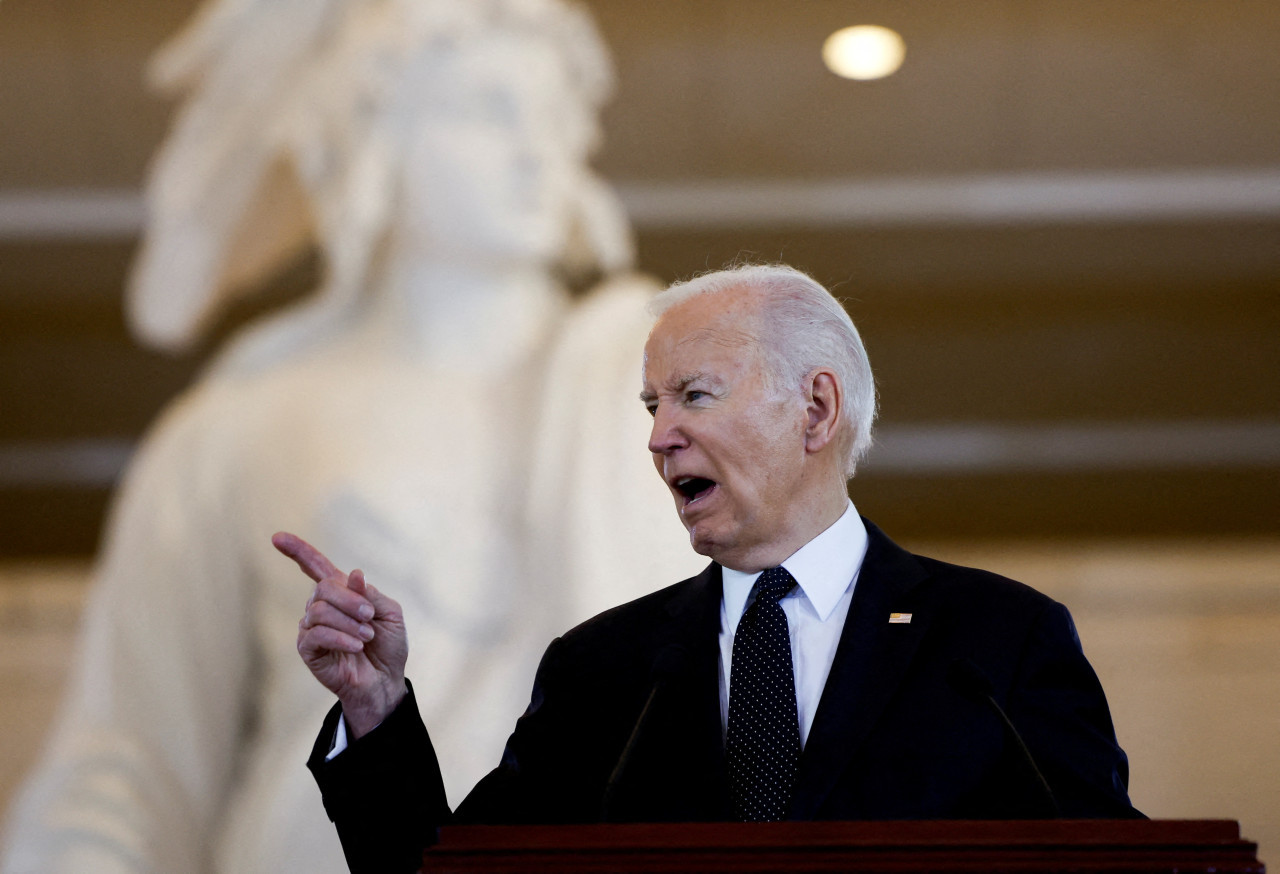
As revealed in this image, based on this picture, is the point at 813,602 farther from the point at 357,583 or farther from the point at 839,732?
the point at 357,583

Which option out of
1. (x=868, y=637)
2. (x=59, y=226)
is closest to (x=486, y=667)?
(x=868, y=637)

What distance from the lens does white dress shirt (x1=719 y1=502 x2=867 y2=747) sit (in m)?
1.17

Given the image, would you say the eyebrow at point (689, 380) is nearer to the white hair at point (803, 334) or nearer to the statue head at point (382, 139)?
the white hair at point (803, 334)

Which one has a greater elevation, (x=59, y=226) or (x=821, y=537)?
(x=59, y=226)

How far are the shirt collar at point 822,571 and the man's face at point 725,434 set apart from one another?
2cm

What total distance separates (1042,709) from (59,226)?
313 cm

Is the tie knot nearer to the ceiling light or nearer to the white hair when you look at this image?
the white hair

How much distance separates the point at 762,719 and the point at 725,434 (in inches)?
8.3

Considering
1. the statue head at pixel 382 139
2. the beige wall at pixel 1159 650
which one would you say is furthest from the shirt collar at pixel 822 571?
the beige wall at pixel 1159 650

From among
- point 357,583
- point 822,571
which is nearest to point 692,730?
point 822,571

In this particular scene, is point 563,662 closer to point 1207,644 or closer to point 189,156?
point 189,156

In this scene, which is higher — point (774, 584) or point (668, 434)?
point (668, 434)

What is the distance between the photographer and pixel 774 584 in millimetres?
1191

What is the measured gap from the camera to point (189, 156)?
9.62ft
